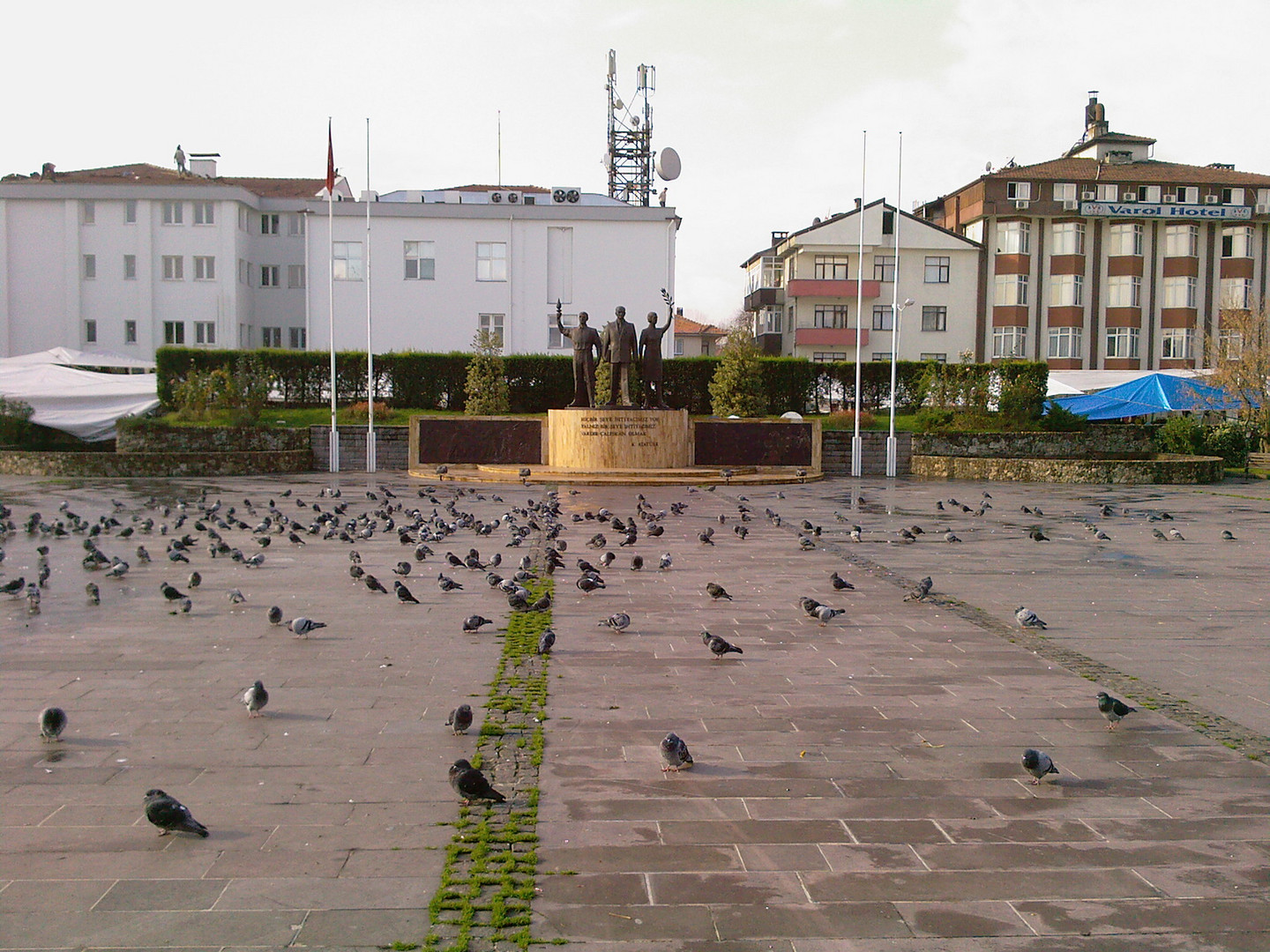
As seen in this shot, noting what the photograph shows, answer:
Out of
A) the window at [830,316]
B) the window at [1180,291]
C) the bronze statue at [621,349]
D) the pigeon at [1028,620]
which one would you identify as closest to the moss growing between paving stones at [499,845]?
the pigeon at [1028,620]

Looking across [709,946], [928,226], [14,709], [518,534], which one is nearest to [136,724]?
[14,709]

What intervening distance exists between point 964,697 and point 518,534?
29.7ft

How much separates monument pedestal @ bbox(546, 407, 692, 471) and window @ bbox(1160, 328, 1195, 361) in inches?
1532

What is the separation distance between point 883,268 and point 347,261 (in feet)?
92.4

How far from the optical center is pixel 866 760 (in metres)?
6.14

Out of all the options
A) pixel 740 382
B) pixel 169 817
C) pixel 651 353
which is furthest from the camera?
pixel 740 382

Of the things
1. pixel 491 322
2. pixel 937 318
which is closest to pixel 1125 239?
pixel 937 318

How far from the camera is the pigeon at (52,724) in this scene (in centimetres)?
626

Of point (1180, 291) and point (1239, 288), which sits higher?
point (1239, 288)

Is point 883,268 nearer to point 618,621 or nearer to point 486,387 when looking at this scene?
point 486,387

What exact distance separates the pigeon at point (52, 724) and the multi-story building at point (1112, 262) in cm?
5507

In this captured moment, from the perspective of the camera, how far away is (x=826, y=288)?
55938mm

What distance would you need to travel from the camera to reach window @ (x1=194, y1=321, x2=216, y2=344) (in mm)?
49375

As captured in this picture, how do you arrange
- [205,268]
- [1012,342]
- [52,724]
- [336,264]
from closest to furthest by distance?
[52,724] → [336,264] → [205,268] → [1012,342]
